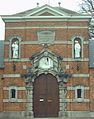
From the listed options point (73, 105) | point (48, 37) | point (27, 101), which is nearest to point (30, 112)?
point (27, 101)

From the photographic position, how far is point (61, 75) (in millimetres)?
31062

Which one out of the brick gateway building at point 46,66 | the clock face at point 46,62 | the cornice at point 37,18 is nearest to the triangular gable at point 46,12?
the brick gateway building at point 46,66

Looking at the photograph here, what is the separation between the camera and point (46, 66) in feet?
102

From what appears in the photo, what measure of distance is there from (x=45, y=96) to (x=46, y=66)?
2133mm

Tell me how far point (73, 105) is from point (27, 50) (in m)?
5.12

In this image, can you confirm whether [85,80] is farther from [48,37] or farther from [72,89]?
[48,37]

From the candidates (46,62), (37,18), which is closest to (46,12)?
(37,18)

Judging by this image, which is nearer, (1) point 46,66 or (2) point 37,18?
(1) point 46,66

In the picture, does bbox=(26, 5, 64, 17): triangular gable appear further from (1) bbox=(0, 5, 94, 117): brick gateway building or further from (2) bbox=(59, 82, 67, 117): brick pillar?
(2) bbox=(59, 82, 67, 117): brick pillar

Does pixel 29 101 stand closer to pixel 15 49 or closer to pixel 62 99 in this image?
pixel 62 99

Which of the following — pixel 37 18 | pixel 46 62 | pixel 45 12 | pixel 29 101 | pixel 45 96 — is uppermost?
pixel 45 12

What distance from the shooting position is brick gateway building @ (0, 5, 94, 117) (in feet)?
102

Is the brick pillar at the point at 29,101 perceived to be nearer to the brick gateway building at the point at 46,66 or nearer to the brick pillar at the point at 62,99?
the brick gateway building at the point at 46,66

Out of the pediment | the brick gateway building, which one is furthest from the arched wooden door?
the pediment
